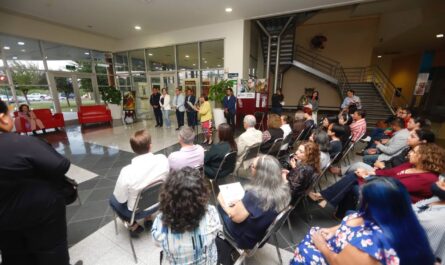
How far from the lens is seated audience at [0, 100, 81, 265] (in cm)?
110

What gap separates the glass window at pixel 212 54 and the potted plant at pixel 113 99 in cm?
403

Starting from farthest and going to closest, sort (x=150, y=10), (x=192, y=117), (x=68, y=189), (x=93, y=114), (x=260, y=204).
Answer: (x=93, y=114), (x=192, y=117), (x=150, y=10), (x=68, y=189), (x=260, y=204)

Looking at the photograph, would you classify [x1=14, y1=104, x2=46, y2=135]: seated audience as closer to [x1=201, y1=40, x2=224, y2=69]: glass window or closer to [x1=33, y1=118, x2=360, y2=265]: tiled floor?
[x1=33, y1=118, x2=360, y2=265]: tiled floor

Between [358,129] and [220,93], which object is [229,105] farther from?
[358,129]

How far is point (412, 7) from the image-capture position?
6.71 meters

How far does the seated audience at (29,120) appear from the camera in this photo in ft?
18.6

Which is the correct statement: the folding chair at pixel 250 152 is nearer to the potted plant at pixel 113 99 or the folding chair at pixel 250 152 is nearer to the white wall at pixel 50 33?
the potted plant at pixel 113 99

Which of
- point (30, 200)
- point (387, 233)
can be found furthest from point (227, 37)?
point (387, 233)

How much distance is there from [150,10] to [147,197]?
21.0ft

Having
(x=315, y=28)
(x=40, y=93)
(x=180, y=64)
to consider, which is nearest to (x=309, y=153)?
(x=180, y=64)

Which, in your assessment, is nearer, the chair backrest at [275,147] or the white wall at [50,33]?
the chair backrest at [275,147]

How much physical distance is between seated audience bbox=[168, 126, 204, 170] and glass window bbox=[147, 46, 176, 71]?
23.9 feet

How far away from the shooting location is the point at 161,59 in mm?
9031

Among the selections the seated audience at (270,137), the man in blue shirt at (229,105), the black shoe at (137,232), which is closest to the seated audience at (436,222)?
the seated audience at (270,137)
